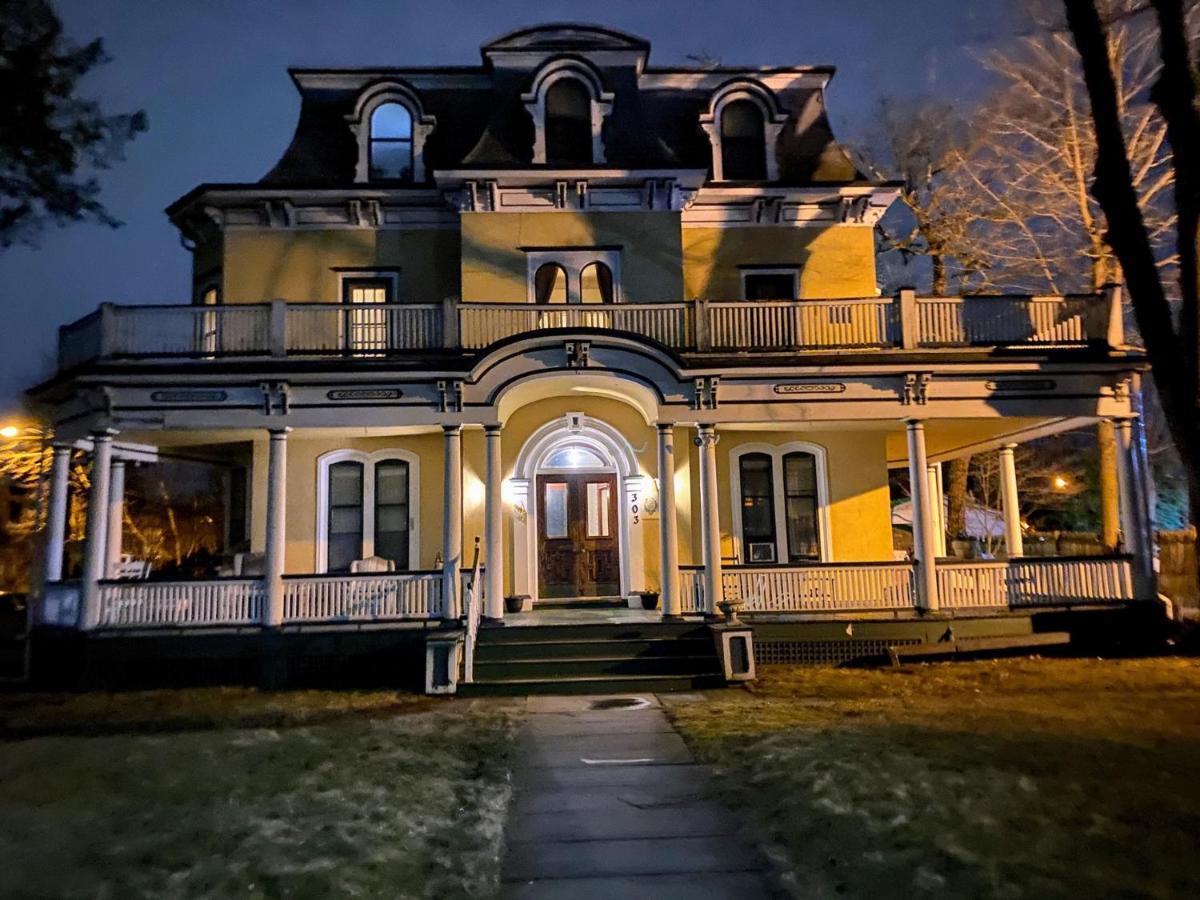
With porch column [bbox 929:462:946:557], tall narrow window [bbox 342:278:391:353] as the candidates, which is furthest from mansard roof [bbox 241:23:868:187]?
porch column [bbox 929:462:946:557]

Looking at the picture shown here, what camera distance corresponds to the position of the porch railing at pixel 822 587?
1352cm

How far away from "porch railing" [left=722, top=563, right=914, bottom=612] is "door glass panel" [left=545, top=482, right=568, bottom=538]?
3.93 metres

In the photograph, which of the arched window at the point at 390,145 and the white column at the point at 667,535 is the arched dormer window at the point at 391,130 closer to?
the arched window at the point at 390,145

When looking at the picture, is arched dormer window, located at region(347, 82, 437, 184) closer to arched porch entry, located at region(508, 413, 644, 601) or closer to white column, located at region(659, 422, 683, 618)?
arched porch entry, located at region(508, 413, 644, 601)

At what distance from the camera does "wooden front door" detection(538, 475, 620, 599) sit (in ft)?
52.9

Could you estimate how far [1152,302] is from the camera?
9.05 metres

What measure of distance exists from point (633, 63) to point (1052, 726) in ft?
46.8

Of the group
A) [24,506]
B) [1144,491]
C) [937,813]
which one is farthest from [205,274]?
[24,506]

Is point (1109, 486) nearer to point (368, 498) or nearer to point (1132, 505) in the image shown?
point (1132, 505)

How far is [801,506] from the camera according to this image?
1630 cm

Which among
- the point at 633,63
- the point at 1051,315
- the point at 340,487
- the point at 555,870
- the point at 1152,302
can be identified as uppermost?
the point at 633,63

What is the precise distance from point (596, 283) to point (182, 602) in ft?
29.6

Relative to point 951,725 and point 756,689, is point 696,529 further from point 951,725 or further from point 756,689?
point 951,725

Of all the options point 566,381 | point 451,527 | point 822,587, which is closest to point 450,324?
point 566,381
